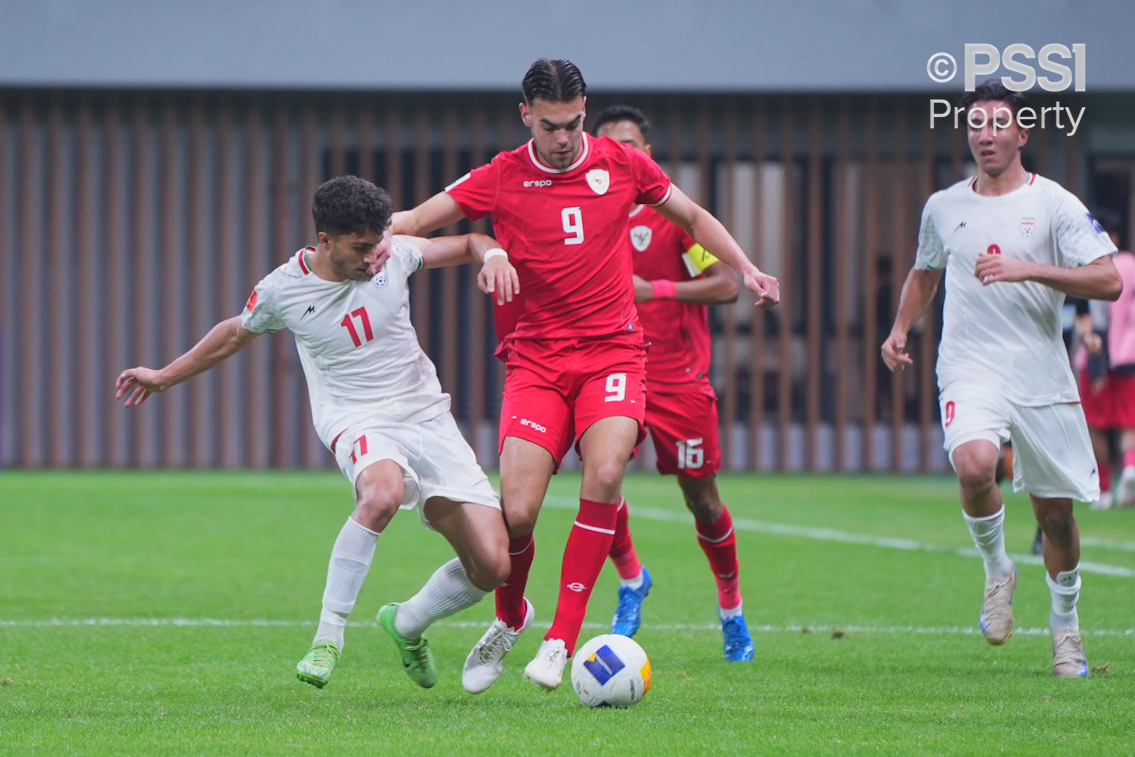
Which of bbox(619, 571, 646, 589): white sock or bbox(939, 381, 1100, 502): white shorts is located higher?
bbox(939, 381, 1100, 502): white shorts

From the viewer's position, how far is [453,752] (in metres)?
4.53

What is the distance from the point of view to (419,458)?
5.90 metres

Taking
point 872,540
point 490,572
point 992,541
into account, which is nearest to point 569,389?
point 490,572

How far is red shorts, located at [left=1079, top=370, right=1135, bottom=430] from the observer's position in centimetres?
1374

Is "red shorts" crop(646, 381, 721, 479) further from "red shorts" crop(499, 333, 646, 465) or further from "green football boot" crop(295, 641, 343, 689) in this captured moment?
"green football boot" crop(295, 641, 343, 689)

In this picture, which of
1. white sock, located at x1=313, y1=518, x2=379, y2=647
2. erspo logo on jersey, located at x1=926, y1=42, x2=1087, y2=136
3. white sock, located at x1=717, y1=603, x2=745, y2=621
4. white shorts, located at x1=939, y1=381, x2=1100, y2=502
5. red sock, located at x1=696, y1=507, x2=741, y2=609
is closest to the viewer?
white sock, located at x1=313, y1=518, x2=379, y2=647

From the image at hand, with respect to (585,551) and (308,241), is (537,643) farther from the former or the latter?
(308,241)

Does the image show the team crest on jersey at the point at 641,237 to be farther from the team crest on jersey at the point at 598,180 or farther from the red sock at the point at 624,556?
the team crest on jersey at the point at 598,180

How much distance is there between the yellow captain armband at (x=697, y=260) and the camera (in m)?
7.32

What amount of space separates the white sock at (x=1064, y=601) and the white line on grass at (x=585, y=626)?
1.02m

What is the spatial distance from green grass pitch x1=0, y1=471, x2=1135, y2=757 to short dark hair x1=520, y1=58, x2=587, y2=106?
2.07 meters

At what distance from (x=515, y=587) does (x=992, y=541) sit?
1.82 m

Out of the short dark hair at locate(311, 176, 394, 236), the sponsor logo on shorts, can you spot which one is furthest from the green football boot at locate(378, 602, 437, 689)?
the short dark hair at locate(311, 176, 394, 236)

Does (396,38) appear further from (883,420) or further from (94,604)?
(94,604)
